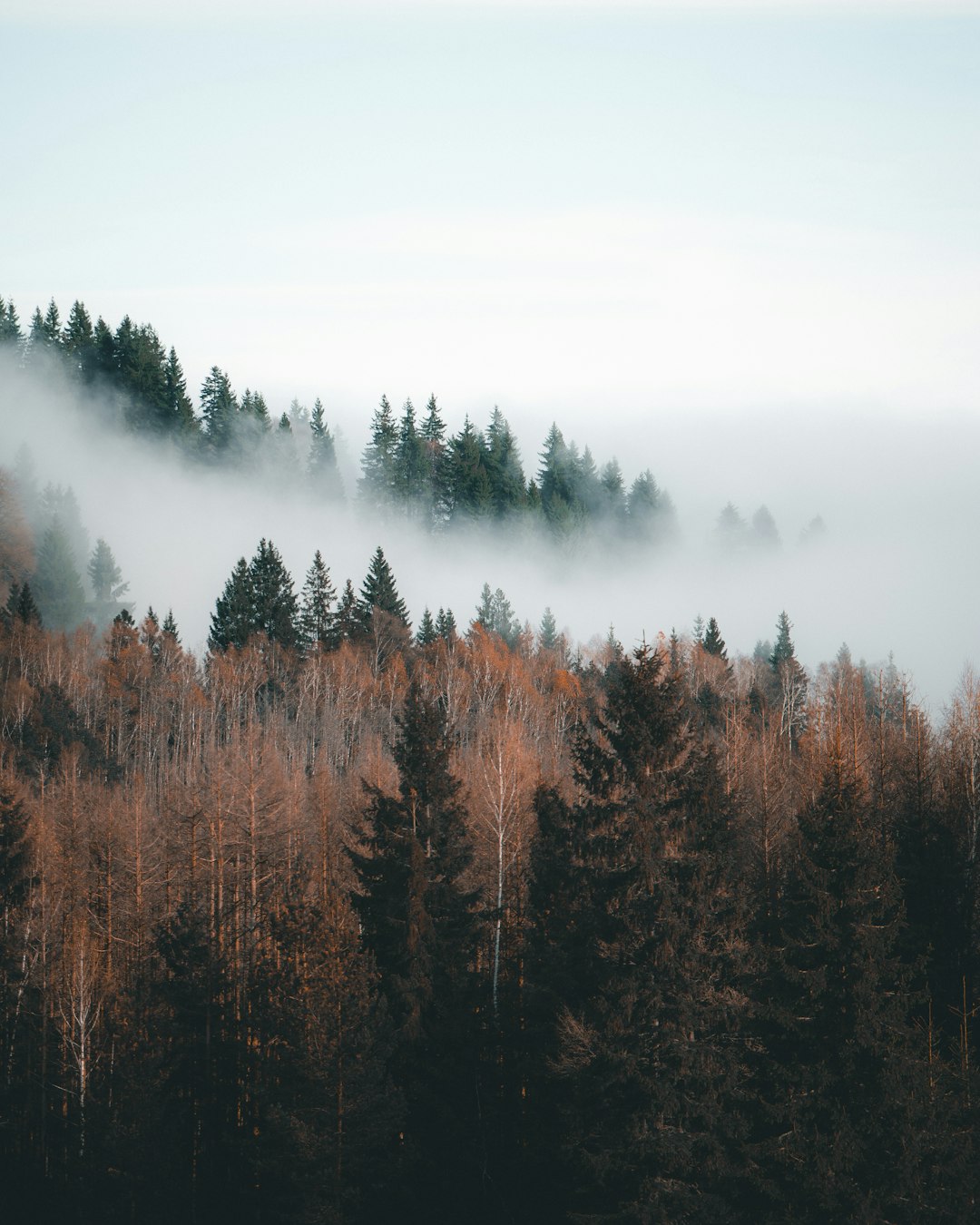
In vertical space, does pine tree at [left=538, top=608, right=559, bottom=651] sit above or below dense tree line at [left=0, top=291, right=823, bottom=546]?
below

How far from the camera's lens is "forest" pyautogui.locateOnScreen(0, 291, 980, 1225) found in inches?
1009

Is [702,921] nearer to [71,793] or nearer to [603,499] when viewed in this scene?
[71,793]

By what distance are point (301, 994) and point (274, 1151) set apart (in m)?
3.70

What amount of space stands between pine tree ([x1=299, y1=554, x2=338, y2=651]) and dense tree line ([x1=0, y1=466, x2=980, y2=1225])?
5540 centimetres

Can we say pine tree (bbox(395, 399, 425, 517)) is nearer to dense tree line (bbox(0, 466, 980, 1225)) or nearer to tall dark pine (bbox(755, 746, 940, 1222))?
dense tree line (bbox(0, 466, 980, 1225))

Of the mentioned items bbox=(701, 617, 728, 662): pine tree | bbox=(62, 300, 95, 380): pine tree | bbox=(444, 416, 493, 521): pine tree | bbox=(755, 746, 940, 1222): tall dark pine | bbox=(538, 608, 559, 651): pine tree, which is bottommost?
bbox=(755, 746, 940, 1222): tall dark pine

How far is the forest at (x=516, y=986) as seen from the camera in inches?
1009

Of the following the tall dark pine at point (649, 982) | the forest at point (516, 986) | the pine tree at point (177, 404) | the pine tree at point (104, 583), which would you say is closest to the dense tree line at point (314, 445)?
the pine tree at point (177, 404)

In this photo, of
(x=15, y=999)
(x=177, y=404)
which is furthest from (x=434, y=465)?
(x=15, y=999)

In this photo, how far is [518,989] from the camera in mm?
38719

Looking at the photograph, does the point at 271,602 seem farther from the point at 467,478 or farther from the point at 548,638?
the point at 467,478

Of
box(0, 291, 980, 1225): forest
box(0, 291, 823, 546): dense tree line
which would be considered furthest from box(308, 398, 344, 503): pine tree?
box(0, 291, 980, 1225): forest

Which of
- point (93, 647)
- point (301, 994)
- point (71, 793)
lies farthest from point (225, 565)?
point (301, 994)

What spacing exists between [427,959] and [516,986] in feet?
21.0
